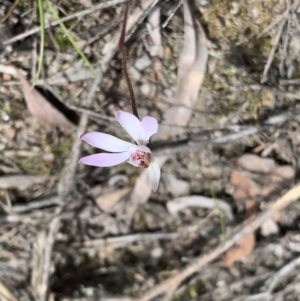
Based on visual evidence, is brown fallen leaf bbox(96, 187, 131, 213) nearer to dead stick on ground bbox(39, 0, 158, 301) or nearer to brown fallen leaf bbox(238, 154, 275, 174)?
dead stick on ground bbox(39, 0, 158, 301)

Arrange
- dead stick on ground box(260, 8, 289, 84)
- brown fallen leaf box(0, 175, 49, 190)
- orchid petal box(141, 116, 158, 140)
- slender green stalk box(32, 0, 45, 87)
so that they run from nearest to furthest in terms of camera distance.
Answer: orchid petal box(141, 116, 158, 140) → slender green stalk box(32, 0, 45, 87) → dead stick on ground box(260, 8, 289, 84) → brown fallen leaf box(0, 175, 49, 190)

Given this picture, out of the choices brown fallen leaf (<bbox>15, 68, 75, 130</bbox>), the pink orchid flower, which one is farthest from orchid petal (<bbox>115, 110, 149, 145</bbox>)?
brown fallen leaf (<bbox>15, 68, 75, 130</bbox>)

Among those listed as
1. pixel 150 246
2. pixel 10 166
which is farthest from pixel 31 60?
pixel 150 246

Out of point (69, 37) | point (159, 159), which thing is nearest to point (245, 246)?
point (159, 159)

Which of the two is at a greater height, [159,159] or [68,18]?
[68,18]

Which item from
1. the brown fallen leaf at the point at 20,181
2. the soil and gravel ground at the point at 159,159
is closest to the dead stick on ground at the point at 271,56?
the soil and gravel ground at the point at 159,159

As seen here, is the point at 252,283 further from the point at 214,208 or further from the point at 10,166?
the point at 10,166

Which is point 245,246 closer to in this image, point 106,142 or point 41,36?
point 106,142
